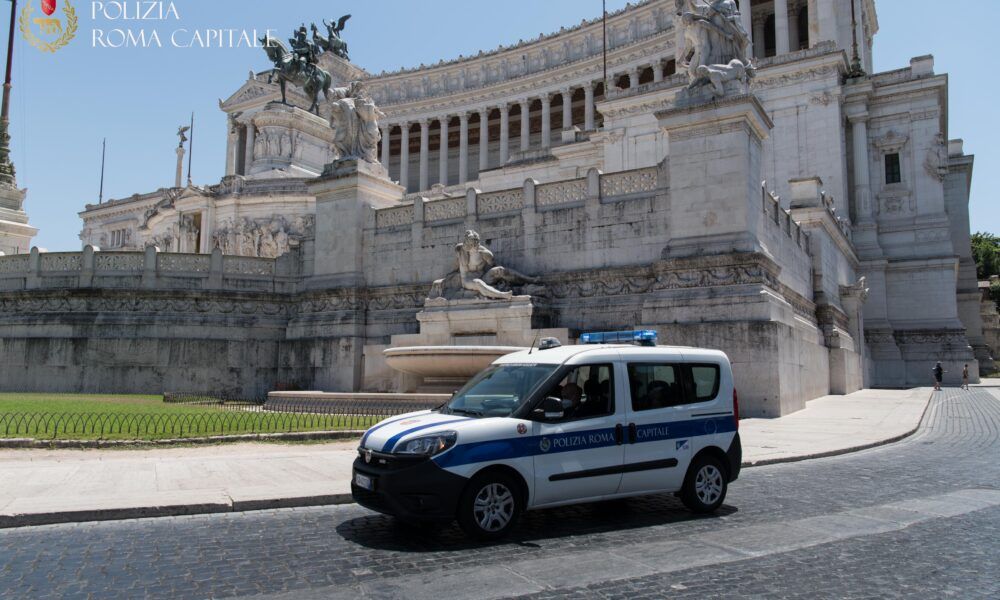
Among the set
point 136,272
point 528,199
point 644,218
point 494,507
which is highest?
point 528,199

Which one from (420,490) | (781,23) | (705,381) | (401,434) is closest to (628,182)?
(705,381)

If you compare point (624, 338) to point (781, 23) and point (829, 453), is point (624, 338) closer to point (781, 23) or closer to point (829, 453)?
point (829, 453)

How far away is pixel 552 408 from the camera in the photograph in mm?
7641

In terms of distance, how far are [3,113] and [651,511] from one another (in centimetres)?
4034

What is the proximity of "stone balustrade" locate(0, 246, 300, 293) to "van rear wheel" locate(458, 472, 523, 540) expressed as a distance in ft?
72.5

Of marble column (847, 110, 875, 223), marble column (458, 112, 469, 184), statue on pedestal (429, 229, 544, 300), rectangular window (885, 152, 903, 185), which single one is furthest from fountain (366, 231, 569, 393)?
marble column (458, 112, 469, 184)

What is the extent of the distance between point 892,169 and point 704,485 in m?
47.3

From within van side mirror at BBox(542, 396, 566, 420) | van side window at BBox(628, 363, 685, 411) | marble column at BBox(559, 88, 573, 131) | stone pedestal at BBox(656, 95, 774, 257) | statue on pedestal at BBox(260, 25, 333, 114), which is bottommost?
van side mirror at BBox(542, 396, 566, 420)

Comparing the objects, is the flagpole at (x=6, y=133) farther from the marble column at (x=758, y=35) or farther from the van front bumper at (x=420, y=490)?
the marble column at (x=758, y=35)

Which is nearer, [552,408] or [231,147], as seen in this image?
[552,408]

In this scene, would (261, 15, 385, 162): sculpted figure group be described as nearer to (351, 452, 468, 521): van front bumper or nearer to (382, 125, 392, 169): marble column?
(382, 125, 392, 169): marble column

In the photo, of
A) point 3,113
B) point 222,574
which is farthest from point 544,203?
point 3,113

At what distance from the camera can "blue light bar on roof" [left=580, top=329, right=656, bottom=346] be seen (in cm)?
911

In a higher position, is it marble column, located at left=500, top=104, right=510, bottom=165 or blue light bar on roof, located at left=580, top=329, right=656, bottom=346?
marble column, located at left=500, top=104, right=510, bottom=165
